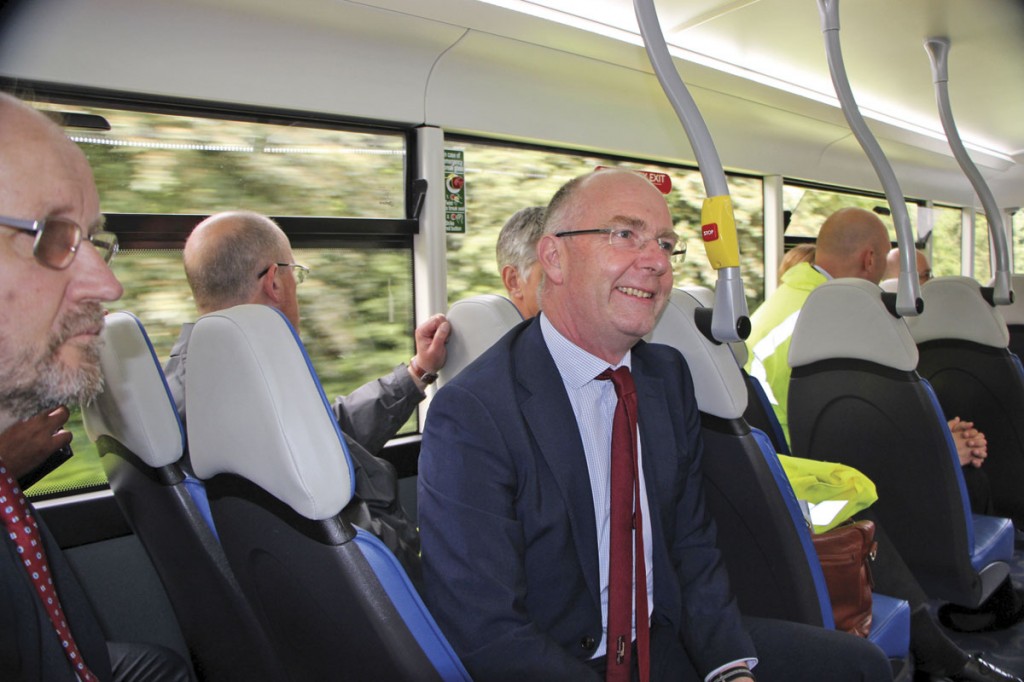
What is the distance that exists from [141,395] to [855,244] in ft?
9.75

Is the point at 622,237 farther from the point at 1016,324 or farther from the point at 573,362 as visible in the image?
the point at 1016,324

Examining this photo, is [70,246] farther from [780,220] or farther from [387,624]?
[780,220]

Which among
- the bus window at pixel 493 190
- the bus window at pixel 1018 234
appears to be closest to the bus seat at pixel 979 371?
the bus window at pixel 493 190

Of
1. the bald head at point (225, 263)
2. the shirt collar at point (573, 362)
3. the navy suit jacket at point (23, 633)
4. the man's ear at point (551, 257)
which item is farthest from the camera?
the bald head at point (225, 263)

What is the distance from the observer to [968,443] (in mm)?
3342

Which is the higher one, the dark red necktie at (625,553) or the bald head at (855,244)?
the bald head at (855,244)

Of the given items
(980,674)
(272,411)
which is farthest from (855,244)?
(272,411)

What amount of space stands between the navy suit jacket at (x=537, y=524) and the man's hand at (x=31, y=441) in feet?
3.62

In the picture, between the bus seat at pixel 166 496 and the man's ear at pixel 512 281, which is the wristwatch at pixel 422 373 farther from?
the bus seat at pixel 166 496

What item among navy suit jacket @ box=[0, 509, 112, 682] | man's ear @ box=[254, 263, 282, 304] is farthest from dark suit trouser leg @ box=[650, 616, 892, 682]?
man's ear @ box=[254, 263, 282, 304]

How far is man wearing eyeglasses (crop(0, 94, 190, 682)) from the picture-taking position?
1.03m

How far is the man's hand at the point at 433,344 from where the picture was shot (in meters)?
2.39

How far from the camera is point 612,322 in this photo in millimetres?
1699

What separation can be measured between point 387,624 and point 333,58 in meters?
2.28
